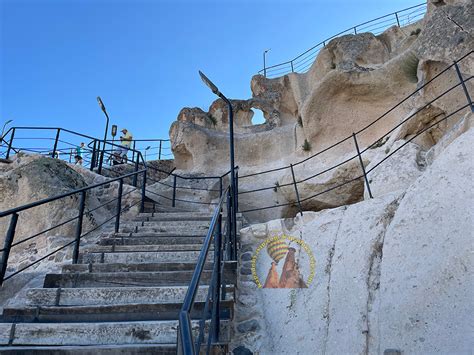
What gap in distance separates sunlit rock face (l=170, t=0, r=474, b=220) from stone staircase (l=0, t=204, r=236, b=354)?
3436mm

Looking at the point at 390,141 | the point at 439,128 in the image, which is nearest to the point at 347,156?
the point at 390,141

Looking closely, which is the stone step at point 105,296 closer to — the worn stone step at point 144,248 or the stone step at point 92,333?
the stone step at point 92,333

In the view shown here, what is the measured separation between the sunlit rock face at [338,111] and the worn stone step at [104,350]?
4.08 metres

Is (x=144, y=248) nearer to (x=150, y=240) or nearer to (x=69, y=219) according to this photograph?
(x=150, y=240)

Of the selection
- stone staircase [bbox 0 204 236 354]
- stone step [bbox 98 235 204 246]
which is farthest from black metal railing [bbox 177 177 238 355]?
stone step [bbox 98 235 204 246]

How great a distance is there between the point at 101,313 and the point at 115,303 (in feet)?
0.65

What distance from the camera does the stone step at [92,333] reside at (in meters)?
2.72

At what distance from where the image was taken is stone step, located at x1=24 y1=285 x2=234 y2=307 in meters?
3.32

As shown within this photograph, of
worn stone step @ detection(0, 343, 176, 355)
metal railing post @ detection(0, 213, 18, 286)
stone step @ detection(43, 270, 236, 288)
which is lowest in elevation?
worn stone step @ detection(0, 343, 176, 355)

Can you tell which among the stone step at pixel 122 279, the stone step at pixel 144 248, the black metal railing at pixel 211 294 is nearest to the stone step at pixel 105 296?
the stone step at pixel 122 279

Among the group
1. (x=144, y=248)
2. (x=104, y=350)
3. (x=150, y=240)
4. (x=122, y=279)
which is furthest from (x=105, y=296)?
(x=150, y=240)

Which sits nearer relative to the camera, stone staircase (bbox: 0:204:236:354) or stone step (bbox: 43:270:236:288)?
stone staircase (bbox: 0:204:236:354)

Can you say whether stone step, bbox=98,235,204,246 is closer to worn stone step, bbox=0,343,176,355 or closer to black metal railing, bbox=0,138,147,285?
black metal railing, bbox=0,138,147,285

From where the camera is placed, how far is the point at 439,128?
20.7 ft
